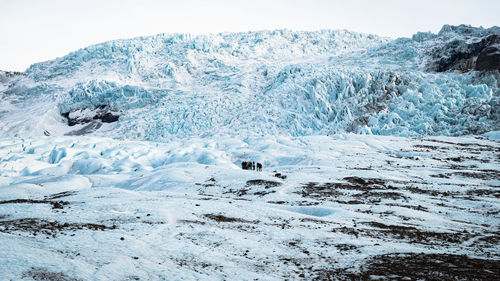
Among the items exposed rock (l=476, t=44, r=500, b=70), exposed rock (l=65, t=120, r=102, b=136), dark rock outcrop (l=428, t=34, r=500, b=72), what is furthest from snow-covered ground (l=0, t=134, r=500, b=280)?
Result: exposed rock (l=65, t=120, r=102, b=136)

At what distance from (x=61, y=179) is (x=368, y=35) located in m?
112

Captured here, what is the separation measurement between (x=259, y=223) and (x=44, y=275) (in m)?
8.32

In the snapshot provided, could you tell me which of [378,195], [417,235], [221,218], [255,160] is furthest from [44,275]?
[255,160]

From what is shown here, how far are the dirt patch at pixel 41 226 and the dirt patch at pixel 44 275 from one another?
309 centimetres

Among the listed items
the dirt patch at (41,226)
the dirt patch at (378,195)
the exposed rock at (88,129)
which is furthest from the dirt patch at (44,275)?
the exposed rock at (88,129)

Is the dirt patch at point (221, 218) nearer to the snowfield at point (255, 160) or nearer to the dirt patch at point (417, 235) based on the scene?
the snowfield at point (255, 160)


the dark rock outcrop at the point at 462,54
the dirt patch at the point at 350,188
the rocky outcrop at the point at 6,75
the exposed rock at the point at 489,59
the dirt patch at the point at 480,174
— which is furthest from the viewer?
the rocky outcrop at the point at 6,75

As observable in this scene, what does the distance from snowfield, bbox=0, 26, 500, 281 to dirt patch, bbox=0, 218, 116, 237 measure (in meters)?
0.11

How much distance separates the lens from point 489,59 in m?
62.2

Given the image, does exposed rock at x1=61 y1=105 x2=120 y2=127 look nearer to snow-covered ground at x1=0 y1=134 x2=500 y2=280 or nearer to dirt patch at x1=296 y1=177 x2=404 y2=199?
snow-covered ground at x1=0 y1=134 x2=500 y2=280

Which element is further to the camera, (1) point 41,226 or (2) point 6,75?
(2) point 6,75

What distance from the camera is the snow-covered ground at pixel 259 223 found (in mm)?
8461

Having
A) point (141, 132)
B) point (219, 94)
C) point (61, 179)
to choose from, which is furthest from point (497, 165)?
point (141, 132)

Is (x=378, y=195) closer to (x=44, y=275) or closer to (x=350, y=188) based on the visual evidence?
(x=350, y=188)
